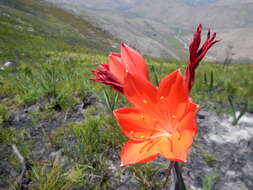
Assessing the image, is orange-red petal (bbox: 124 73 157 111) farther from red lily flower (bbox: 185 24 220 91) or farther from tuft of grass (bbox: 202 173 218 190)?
tuft of grass (bbox: 202 173 218 190)

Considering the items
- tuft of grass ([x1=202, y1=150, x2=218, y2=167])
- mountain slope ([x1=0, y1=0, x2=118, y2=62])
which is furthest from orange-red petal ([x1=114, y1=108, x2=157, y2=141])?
mountain slope ([x1=0, y1=0, x2=118, y2=62])

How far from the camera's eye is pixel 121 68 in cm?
146

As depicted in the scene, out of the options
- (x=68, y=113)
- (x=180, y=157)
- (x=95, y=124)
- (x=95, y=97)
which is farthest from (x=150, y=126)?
(x=95, y=97)

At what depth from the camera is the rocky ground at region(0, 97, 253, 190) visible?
199 cm

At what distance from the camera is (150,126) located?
1.42 meters

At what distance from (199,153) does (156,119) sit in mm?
1112

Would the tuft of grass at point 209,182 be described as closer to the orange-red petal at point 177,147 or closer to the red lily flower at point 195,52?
the orange-red petal at point 177,147

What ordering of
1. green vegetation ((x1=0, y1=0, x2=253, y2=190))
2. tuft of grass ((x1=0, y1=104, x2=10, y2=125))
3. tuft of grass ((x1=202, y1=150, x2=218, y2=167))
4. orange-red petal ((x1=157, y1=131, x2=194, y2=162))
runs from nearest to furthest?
1. orange-red petal ((x1=157, y1=131, x2=194, y2=162))
2. green vegetation ((x1=0, y1=0, x2=253, y2=190))
3. tuft of grass ((x1=202, y1=150, x2=218, y2=167))
4. tuft of grass ((x1=0, y1=104, x2=10, y2=125))

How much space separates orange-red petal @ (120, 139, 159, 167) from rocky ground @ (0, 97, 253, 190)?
67 cm

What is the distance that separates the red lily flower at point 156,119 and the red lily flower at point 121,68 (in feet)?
0.33

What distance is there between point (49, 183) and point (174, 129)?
0.99 m

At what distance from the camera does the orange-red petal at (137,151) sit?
1.20 meters

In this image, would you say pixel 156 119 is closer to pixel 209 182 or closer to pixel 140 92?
pixel 140 92

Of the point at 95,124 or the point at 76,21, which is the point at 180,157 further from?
the point at 76,21
